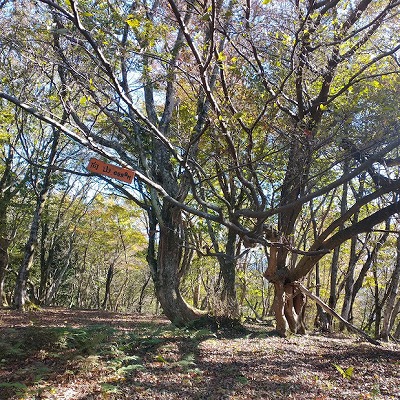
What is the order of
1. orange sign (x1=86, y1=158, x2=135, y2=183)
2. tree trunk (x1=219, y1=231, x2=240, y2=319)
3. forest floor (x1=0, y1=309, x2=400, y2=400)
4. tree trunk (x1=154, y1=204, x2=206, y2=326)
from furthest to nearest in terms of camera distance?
1. tree trunk (x1=219, y1=231, x2=240, y2=319)
2. tree trunk (x1=154, y1=204, x2=206, y2=326)
3. forest floor (x1=0, y1=309, x2=400, y2=400)
4. orange sign (x1=86, y1=158, x2=135, y2=183)

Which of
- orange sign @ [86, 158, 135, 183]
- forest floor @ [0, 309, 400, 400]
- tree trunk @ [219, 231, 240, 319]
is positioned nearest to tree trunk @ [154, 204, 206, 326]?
forest floor @ [0, 309, 400, 400]

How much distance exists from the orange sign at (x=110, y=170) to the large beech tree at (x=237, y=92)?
176 millimetres

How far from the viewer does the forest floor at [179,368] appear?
470cm

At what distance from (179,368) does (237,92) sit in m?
4.92

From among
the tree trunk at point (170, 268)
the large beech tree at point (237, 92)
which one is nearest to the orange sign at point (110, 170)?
the large beech tree at point (237, 92)

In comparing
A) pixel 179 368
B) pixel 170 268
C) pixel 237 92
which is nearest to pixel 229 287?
pixel 170 268

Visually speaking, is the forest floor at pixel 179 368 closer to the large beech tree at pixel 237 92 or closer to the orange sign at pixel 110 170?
the large beech tree at pixel 237 92

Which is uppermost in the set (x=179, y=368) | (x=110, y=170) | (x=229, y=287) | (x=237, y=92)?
(x=237, y=92)

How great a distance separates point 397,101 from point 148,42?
4502 mm

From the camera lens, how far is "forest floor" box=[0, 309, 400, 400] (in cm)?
470

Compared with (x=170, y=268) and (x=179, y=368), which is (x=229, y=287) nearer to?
(x=170, y=268)

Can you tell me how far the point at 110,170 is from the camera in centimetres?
425

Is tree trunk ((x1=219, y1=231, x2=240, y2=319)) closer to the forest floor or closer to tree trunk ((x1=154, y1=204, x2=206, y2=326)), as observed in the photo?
tree trunk ((x1=154, y1=204, x2=206, y2=326))

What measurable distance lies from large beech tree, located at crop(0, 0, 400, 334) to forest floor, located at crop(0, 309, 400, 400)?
1.65 metres
